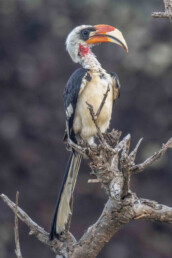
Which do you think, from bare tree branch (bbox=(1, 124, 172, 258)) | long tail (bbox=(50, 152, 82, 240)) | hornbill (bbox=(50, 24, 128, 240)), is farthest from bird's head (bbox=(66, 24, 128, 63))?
bare tree branch (bbox=(1, 124, 172, 258))

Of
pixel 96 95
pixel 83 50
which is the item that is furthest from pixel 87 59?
pixel 96 95

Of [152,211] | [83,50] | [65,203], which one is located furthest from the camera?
[83,50]

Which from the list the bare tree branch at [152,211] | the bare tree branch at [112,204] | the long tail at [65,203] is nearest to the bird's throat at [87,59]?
the long tail at [65,203]

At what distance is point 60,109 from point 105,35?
3.72 m

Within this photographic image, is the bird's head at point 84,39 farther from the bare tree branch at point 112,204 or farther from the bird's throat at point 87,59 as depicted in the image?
the bare tree branch at point 112,204

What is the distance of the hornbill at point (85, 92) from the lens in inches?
193

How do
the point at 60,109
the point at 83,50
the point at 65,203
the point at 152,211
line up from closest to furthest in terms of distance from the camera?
the point at 152,211 < the point at 65,203 < the point at 83,50 < the point at 60,109

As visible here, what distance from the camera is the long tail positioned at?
444cm

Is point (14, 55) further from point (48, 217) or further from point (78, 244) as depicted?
point (78, 244)

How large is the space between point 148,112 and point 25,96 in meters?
1.38

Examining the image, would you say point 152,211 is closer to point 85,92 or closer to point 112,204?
point 112,204

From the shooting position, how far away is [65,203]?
15.2 feet

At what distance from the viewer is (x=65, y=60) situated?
28.8 ft

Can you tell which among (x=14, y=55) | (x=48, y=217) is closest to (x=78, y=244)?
(x=48, y=217)
